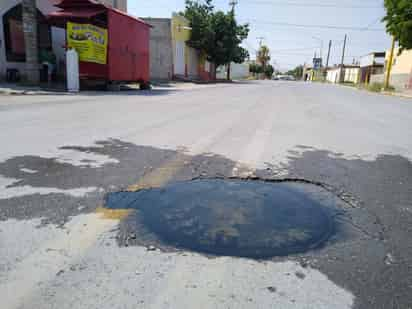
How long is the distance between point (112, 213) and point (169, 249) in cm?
73

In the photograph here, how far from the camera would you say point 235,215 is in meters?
2.61

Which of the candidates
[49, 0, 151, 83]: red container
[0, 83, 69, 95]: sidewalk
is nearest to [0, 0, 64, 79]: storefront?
[49, 0, 151, 83]: red container

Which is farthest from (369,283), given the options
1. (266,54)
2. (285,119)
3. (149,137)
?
(266,54)

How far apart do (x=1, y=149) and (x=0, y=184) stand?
154 centimetres

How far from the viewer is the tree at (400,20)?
20.2 m

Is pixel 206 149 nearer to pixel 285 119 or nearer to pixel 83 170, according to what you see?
pixel 83 170

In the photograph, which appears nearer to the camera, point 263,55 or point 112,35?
point 112,35

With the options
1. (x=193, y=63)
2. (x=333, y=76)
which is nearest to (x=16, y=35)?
(x=193, y=63)

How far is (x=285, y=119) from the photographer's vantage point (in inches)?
332

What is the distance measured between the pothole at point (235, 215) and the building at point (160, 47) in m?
27.4

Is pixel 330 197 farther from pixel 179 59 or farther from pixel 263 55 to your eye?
pixel 263 55

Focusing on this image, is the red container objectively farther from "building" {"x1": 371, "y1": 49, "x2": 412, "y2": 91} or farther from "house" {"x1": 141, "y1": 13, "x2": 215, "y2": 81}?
"building" {"x1": 371, "y1": 49, "x2": 412, "y2": 91}

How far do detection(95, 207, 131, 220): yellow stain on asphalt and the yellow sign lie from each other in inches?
534

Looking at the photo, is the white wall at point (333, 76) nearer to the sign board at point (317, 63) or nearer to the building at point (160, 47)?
the sign board at point (317, 63)
